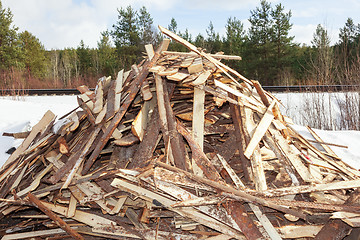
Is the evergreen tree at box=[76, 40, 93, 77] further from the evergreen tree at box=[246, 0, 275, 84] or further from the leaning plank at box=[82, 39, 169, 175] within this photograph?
the leaning plank at box=[82, 39, 169, 175]

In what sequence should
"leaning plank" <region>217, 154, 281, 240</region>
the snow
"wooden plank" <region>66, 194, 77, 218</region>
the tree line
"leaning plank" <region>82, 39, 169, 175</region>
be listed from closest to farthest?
"leaning plank" <region>217, 154, 281, 240</region> < "wooden plank" <region>66, 194, 77, 218</region> < "leaning plank" <region>82, 39, 169, 175</region> < the snow < the tree line

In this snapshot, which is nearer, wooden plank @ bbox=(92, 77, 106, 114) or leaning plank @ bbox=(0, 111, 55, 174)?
wooden plank @ bbox=(92, 77, 106, 114)

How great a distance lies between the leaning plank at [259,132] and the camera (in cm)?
313

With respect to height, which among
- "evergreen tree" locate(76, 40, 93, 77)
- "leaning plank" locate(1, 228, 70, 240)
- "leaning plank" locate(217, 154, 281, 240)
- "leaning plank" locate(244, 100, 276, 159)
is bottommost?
"leaning plank" locate(1, 228, 70, 240)

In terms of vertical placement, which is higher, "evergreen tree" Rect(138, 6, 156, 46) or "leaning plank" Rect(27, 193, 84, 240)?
"evergreen tree" Rect(138, 6, 156, 46)

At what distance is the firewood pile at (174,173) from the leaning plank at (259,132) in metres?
0.02

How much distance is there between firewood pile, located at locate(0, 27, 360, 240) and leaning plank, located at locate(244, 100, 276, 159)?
15mm

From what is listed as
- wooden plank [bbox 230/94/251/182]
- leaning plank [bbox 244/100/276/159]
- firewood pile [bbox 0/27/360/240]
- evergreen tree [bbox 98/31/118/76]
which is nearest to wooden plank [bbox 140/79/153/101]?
firewood pile [bbox 0/27/360/240]

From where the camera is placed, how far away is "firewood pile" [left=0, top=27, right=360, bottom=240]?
2.78m

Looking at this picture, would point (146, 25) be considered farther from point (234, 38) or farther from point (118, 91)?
point (118, 91)

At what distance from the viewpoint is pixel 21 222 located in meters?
3.44

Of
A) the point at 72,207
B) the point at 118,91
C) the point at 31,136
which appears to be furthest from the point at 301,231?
the point at 31,136

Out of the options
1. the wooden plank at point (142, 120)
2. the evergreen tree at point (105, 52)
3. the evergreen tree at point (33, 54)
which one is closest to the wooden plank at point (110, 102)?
the wooden plank at point (142, 120)

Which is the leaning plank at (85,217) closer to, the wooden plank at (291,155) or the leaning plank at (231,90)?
the leaning plank at (231,90)
